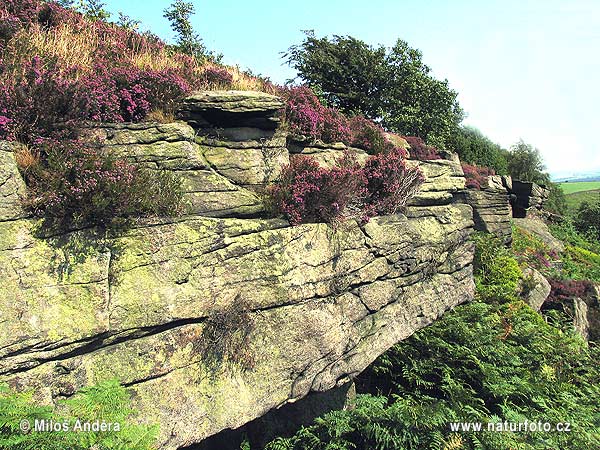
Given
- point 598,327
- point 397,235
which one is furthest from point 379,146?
point 598,327

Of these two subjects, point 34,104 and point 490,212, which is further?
point 490,212

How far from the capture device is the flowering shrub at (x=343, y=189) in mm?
8836

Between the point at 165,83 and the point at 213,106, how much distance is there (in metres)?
1.32

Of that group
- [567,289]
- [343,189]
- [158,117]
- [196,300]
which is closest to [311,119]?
[343,189]

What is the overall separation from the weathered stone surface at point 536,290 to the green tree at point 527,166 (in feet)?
133

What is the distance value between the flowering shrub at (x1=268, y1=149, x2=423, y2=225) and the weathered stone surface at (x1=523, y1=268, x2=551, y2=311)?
25.9 ft

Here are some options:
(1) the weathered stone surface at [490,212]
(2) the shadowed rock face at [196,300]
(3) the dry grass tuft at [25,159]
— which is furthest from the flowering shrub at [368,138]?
(1) the weathered stone surface at [490,212]

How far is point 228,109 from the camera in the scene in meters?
8.93

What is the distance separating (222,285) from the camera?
23.6ft

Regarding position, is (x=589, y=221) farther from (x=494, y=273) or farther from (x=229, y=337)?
(x=229, y=337)

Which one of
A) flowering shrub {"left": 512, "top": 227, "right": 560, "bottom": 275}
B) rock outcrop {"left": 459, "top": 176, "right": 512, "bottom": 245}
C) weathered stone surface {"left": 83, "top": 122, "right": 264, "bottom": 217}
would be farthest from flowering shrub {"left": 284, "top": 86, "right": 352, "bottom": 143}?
flowering shrub {"left": 512, "top": 227, "right": 560, "bottom": 275}

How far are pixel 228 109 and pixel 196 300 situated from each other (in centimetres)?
434

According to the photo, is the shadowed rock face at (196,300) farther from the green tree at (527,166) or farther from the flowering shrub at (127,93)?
the green tree at (527,166)

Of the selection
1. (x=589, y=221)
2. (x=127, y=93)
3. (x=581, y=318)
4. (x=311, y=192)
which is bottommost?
(x=581, y=318)
